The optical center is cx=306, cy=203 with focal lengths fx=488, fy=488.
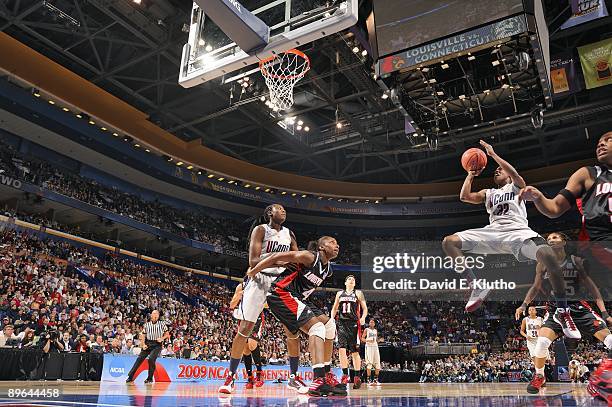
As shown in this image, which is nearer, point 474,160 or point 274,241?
point 474,160

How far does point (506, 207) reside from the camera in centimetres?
536

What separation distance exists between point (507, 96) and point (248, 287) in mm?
7405

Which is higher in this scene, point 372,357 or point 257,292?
point 257,292

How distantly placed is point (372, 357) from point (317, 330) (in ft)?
23.7

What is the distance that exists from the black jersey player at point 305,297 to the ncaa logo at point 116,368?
774cm

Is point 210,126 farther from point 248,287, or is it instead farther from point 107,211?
point 248,287

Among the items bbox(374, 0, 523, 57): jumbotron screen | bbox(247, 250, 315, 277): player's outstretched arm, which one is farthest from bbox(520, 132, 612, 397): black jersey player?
bbox(374, 0, 523, 57): jumbotron screen

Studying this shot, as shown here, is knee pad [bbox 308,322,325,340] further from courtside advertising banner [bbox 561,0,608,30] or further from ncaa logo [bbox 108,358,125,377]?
courtside advertising banner [bbox 561,0,608,30]

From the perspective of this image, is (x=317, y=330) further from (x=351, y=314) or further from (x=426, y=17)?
(x=426, y=17)

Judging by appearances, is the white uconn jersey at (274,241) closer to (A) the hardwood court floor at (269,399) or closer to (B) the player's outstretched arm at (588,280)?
(A) the hardwood court floor at (269,399)

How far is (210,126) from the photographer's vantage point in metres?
24.0

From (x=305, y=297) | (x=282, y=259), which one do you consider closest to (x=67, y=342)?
(x=305, y=297)

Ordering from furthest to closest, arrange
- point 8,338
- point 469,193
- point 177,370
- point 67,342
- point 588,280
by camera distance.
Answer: point 177,370
point 67,342
point 8,338
point 469,193
point 588,280

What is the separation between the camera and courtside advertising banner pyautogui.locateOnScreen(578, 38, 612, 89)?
12859 mm
